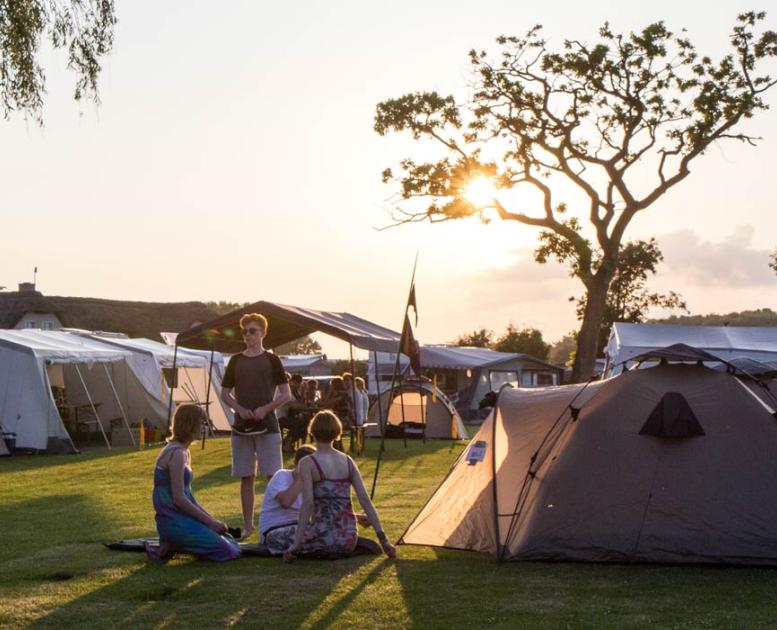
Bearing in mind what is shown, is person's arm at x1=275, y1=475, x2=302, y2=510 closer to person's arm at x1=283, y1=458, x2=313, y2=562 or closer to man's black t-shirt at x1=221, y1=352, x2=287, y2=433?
person's arm at x1=283, y1=458, x2=313, y2=562

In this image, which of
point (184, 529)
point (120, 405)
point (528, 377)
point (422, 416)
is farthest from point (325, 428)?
point (528, 377)

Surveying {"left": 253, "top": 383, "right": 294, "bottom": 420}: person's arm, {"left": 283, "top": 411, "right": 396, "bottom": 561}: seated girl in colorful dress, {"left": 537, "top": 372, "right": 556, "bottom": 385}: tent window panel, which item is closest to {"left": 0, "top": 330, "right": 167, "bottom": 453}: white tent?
{"left": 253, "top": 383, "right": 294, "bottom": 420}: person's arm

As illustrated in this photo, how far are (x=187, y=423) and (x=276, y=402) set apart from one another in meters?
1.79

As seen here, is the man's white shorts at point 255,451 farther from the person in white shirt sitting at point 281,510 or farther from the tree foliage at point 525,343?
the tree foliage at point 525,343

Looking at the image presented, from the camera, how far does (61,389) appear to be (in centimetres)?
2845

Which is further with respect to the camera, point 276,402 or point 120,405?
point 120,405

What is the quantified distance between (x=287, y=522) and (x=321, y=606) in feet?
6.34

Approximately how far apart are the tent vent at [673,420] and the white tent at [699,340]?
17.9 metres

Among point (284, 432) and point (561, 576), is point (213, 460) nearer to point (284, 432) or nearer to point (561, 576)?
point (284, 432)

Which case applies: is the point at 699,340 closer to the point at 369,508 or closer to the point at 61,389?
the point at 61,389

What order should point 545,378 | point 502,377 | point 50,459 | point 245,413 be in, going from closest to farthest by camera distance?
point 245,413 → point 50,459 → point 502,377 → point 545,378

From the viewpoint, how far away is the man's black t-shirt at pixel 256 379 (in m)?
10.6

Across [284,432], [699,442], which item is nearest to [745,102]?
[284,432]

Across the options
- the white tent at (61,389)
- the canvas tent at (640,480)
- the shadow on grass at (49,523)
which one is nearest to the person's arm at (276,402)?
the canvas tent at (640,480)
